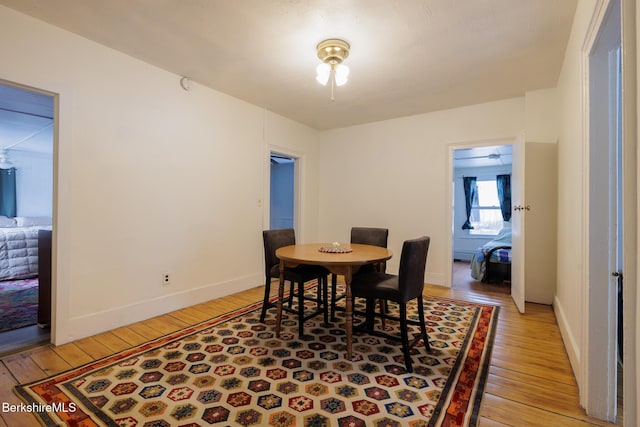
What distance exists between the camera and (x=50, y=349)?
2.25 meters

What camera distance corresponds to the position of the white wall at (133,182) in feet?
7.60

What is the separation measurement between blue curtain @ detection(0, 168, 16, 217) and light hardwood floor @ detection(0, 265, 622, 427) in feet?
19.2

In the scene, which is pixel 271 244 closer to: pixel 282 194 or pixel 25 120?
pixel 282 194

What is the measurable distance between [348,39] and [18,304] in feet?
14.4

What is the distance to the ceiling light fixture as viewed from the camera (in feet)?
7.91

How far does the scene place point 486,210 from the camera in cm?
715

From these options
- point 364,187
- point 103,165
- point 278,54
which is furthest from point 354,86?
point 103,165

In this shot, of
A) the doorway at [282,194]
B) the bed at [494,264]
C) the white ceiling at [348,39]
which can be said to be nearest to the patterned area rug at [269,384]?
the bed at [494,264]

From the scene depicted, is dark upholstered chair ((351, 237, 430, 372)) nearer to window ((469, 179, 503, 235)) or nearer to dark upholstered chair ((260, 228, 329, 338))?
dark upholstered chair ((260, 228, 329, 338))

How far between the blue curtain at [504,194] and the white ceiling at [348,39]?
382cm

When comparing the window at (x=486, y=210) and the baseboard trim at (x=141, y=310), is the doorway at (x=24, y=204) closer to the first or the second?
the baseboard trim at (x=141, y=310)

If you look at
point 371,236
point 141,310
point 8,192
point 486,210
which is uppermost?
point 8,192

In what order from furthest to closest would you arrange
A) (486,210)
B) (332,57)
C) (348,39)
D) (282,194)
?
(486,210) → (282,194) → (332,57) → (348,39)

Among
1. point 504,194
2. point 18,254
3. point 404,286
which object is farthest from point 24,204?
point 504,194
